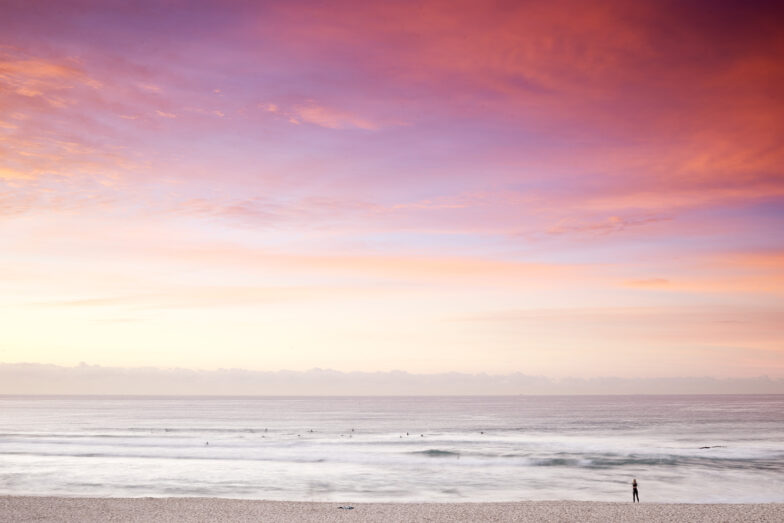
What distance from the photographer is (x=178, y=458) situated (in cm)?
5728

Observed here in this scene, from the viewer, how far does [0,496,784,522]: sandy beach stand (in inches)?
1077

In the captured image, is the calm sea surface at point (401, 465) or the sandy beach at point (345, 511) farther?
the calm sea surface at point (401, 465)

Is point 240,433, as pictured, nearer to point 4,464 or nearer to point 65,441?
point 65,441

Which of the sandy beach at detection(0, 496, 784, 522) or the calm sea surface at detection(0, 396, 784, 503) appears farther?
the calm sea surface at detection(0, 396, 784, 503)

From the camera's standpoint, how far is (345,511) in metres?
29.5

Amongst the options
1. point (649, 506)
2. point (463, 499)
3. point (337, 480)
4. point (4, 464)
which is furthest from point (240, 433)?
point (649, 506)

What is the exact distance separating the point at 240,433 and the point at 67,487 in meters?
49.7

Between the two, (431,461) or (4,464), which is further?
(431,461)

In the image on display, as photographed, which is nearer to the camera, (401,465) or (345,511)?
(345,511)

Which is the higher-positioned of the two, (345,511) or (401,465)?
(345,511)

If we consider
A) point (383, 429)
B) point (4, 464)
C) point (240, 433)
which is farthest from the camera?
point (383, 429)

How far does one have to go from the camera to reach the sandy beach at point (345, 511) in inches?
1077

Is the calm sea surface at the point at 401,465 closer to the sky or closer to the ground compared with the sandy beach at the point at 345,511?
closer to the ground

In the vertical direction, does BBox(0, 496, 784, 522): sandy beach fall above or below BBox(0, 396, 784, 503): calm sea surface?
above
